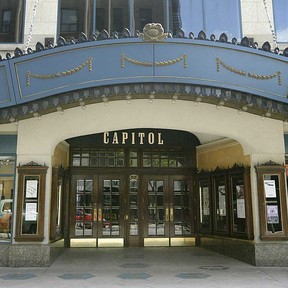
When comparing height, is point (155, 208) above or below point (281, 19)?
below

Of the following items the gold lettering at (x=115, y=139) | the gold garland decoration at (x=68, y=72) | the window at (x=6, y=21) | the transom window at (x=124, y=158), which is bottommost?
the transom window at (x=124, y=158)

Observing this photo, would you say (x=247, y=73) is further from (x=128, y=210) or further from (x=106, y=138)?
(x=128, y=210)

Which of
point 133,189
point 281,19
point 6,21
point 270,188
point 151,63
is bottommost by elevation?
point 270,188

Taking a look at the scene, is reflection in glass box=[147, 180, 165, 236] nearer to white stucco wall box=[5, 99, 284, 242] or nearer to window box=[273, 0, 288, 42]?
white stucco wall box=[5, 99, 284, 242]

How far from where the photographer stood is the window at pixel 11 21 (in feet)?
36.3

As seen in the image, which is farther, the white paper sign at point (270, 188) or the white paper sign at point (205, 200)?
the white paper sign at point (205, 200)

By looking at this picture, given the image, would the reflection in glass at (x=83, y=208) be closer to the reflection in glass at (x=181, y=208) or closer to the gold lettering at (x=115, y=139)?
the gold lettering at (x=115, y=139)

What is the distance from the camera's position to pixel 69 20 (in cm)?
1133

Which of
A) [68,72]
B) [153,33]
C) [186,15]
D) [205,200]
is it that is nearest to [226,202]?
[205,200]

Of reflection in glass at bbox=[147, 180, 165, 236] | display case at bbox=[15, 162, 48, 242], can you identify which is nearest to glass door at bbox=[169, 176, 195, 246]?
reflection in glass at bbox=[147, 180, 165, 236]

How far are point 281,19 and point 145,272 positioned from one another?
839 centimetres

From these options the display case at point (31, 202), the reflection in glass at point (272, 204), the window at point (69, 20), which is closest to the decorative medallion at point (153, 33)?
the window at point (69, 20)

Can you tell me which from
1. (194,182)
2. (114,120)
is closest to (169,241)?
(194,182)

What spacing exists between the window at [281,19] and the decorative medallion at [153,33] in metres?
4.77
